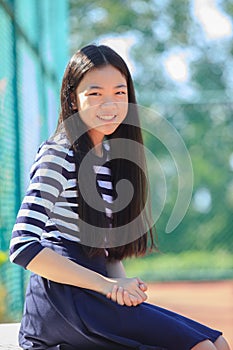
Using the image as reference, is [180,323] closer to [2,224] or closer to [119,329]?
[119,329]

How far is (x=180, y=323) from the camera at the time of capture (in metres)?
1.84

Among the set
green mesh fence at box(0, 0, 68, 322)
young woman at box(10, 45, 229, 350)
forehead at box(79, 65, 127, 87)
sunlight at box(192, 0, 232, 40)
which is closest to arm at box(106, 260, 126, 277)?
young woman at box(10, 45, 229, 350)

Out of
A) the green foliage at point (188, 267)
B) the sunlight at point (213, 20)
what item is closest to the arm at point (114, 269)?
the green foliage at point (188, 267)

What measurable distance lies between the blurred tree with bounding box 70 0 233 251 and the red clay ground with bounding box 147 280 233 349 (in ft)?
1.24

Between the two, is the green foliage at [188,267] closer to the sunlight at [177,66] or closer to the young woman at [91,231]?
the sunlight at [177,66]

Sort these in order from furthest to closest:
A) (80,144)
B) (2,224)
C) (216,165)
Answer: (216,165), (2,224), (80,144)

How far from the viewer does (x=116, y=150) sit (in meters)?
2.06

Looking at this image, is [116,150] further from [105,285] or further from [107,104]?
[105,285]

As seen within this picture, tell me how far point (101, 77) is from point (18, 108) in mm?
3000

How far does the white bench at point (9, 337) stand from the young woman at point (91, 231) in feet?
0.38

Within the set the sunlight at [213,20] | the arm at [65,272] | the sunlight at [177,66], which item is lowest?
the arm at [65,272]

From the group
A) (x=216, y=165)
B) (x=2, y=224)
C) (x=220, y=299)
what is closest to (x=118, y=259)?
(x=2, y=224)

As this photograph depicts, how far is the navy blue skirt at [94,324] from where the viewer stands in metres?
1.81

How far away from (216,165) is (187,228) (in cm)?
65
